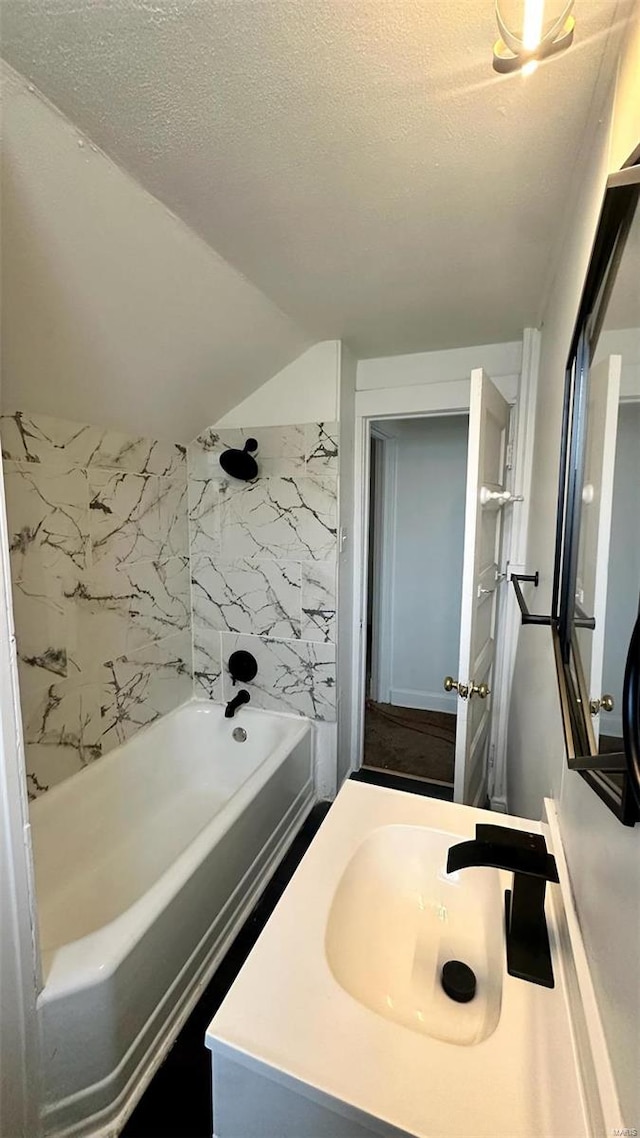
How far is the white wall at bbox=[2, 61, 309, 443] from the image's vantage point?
3.19 ft

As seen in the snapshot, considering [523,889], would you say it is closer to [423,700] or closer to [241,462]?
[241,462]

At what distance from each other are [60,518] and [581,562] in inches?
66.3

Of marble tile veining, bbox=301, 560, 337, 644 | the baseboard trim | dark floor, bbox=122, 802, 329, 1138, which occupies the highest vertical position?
marble tile veining, bbox=301, 560, 337, 644

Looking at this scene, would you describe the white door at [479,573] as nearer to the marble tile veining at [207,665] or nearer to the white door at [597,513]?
the white door at [597,513]

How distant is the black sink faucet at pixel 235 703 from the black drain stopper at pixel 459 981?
1.63m

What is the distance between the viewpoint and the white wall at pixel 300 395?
2.06 meters

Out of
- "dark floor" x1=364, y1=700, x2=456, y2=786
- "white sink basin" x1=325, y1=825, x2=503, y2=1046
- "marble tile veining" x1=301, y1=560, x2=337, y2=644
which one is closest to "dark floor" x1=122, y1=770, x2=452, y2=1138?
"white sink basin" x1=325, y1=825, x2=503, y2=1046

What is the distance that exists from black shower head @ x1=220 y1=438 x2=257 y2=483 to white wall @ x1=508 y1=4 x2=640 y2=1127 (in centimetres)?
123

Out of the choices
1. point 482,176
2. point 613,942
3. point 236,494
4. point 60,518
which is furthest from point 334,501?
point 613,942

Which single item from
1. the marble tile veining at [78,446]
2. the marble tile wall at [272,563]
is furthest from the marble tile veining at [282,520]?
the marble tile veining at [78,446]

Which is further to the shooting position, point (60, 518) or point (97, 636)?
point (97, 636)

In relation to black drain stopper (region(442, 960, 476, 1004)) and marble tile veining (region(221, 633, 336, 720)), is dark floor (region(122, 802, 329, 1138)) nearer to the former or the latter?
black drain stopper (region(442, 960, 476, 1004))

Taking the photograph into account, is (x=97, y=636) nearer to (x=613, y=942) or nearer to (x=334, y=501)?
(x=334, y=501)

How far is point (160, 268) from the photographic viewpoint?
1309 mm
